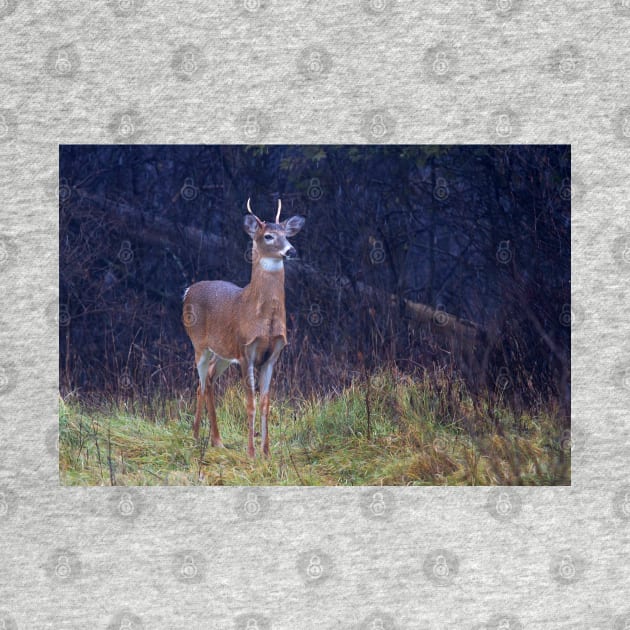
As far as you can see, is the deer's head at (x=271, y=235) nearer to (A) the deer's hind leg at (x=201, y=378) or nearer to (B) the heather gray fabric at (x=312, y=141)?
(B) the heather gray fabric at (x=312, y=141)

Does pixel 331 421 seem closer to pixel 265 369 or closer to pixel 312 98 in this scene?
pixel 265 369

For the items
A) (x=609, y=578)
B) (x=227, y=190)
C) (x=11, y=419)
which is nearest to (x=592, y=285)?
(x=609, y=578)

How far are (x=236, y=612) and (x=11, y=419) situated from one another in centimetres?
133

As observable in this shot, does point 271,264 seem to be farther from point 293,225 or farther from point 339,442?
point 339,442

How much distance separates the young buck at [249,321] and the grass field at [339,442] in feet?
0.29

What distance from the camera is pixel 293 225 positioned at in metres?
5.17

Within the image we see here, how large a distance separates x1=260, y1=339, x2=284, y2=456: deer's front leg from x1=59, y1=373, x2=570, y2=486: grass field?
0.06 metres

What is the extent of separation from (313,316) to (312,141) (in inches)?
35.1

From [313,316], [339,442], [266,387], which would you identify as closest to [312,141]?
[313,316]

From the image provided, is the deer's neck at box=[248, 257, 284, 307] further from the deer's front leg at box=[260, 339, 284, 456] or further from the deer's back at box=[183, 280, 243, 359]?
the deer's front leg at box=[260, 339, 284, 456]

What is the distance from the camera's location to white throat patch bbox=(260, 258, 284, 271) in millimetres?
5176

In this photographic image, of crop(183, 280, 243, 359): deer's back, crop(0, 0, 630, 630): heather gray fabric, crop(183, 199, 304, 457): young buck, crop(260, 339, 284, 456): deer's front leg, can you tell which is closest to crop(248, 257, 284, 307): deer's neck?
crop(183, 199, 304, 457): young buck

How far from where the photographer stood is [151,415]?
17.5 ft

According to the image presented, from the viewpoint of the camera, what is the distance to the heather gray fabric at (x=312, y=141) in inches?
191
